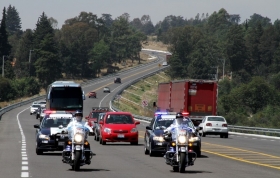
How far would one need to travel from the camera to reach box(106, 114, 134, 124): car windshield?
34.6m

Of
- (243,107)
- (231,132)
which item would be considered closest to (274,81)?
(243,107)

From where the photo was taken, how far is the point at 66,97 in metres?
50.8

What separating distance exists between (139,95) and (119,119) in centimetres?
9872

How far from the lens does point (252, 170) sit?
21188 mm

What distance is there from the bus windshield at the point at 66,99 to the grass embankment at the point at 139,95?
40.5 m

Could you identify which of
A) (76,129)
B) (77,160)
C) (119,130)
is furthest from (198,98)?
(77,160)

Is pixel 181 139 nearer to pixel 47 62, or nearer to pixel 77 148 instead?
pixel 77 148

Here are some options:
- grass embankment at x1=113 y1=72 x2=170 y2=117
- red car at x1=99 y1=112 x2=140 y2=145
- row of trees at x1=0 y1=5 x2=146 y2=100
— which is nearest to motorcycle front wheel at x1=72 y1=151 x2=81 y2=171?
red car at x1=99 y1=112 x2=140 y2=145

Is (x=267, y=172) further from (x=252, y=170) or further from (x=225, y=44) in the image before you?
(x=225, y=44)

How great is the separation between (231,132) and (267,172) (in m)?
36.2

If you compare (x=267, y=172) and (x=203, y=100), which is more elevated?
(x=203, y=100)

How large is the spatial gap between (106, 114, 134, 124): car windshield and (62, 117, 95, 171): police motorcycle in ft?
46.3

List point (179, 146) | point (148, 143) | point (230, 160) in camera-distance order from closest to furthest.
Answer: point (179, 146) → point (230, 160) → point (148, 143)

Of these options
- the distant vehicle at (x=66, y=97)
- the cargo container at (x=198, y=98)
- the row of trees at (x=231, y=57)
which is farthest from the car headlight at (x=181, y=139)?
the row of trees at (x=231, y=57)
